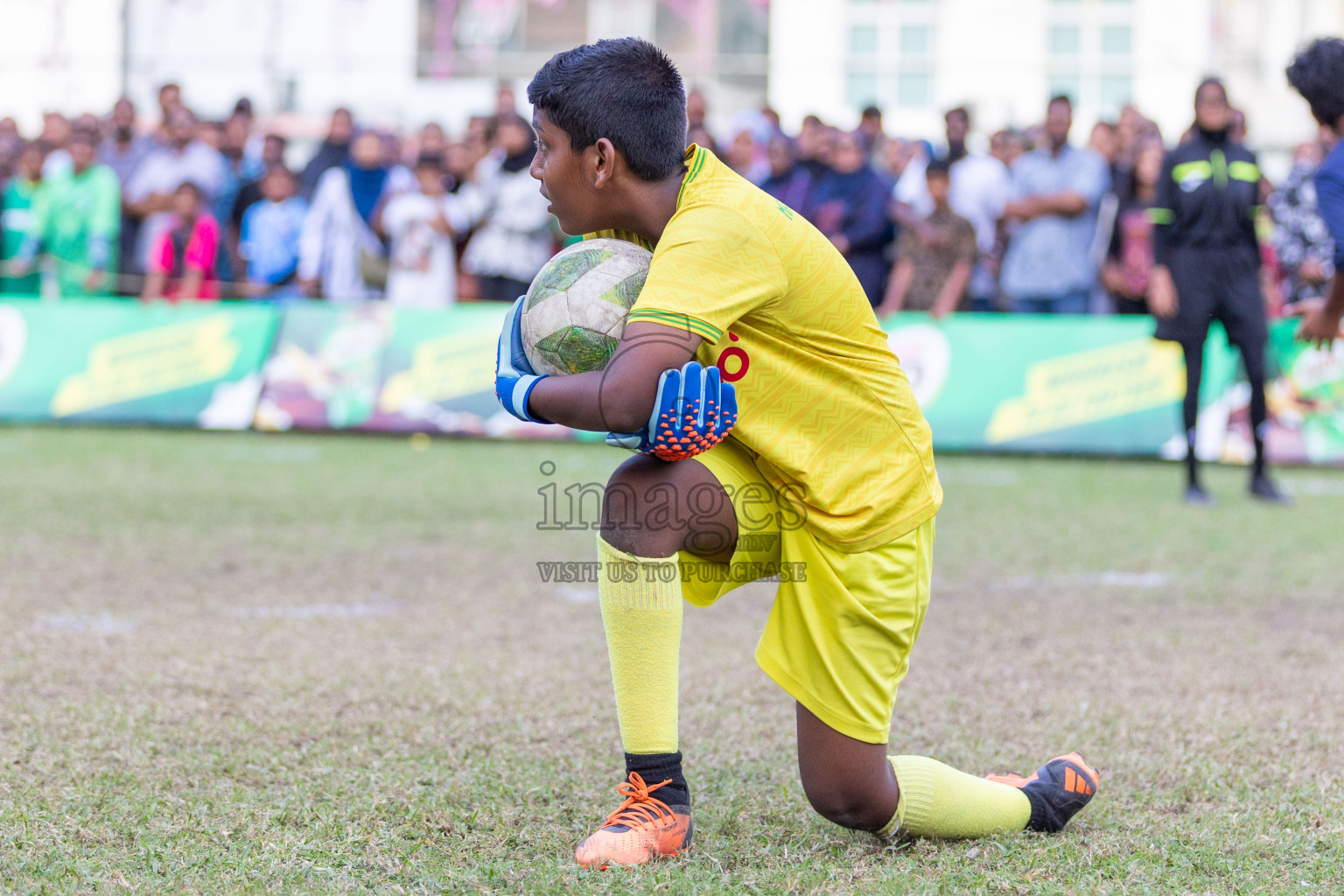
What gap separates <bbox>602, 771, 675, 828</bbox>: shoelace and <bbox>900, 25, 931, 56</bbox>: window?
27831mm

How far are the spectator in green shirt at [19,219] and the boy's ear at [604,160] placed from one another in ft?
37.8

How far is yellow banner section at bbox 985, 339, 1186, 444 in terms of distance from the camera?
9.70 m

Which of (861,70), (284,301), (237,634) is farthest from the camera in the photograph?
(861,70)

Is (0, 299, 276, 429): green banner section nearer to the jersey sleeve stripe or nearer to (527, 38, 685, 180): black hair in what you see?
(527, 38, 685, 180): black hair

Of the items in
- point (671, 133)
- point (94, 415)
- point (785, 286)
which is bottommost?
point (94, 415)

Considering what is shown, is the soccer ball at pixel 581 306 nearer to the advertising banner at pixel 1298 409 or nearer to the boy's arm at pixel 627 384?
the boy's arm at pixel 627 384

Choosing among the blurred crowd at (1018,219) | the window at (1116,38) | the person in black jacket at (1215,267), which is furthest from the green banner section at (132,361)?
the window at (1116,38)

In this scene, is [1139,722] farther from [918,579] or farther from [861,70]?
[861,70]

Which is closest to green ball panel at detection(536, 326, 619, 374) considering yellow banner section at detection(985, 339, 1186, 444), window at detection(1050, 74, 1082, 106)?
yellow banner section at detection(985, 339, 1186, 444)

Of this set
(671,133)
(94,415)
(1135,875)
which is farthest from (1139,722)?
(94,415)

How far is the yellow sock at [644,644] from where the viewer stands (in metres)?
2.62

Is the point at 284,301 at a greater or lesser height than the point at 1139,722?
greater

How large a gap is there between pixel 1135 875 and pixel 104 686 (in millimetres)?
2677

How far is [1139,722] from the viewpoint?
3660 millimetres
